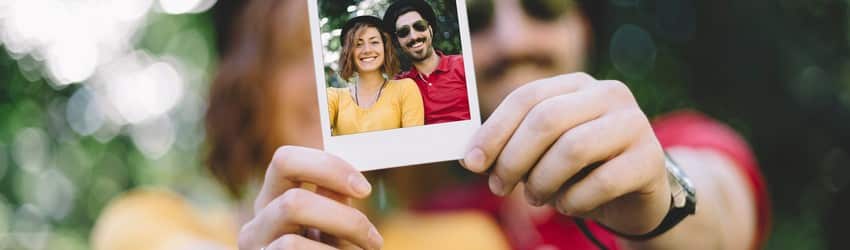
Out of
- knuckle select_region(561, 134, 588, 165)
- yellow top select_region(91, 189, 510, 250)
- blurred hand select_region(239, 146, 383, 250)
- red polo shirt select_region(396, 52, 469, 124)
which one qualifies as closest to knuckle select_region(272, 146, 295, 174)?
blurred hand select_region(239, 146, 383, 250)

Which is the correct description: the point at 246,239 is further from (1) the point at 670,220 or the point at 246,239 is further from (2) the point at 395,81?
(1) the point at 670,220

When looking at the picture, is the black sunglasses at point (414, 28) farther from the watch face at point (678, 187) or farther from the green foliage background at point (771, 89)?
the green foliage background at point (771, 89)

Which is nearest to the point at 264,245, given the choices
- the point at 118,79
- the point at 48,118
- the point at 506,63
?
the point at 506,63

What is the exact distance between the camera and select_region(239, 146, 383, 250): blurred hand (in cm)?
44

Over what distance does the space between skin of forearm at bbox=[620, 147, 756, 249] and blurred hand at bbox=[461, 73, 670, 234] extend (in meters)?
0.17

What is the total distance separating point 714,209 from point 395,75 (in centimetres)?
46

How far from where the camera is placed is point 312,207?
17.6 inches

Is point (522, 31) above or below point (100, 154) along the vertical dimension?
above

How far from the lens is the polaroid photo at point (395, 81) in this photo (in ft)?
1.46

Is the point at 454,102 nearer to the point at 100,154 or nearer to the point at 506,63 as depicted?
the point at 506,63

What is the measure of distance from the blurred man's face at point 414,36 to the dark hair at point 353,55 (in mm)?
10

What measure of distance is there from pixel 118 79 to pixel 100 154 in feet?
0.51

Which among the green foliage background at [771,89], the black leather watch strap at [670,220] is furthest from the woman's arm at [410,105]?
the green foliage background at [771,89]

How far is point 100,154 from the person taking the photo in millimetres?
1077
